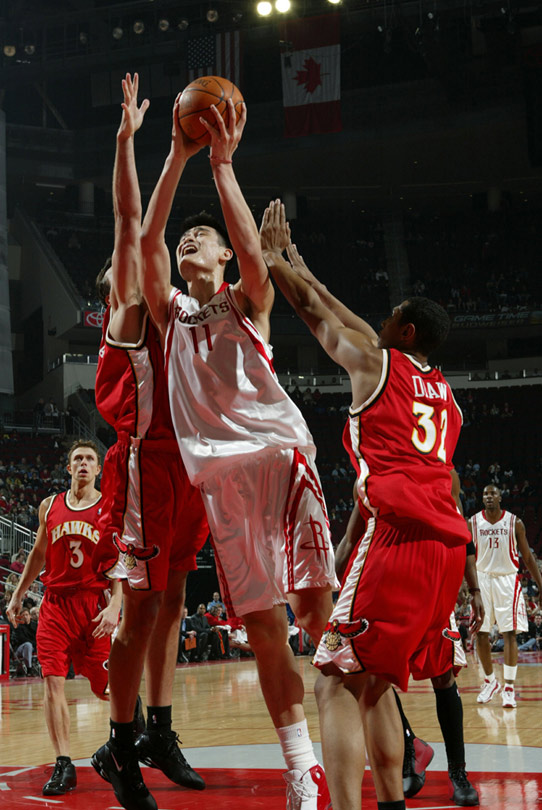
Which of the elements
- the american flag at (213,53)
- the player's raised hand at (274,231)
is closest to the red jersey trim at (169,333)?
the player's raised hand at (274,231)

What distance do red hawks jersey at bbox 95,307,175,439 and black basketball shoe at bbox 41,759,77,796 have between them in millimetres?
2047

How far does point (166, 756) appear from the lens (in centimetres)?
409

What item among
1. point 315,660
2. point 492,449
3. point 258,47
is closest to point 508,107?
point 258,47

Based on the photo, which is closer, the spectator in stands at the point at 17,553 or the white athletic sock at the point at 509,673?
the white athletic sock at the point at 509,673

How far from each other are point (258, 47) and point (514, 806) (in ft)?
95.5

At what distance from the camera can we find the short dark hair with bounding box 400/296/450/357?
363 centimetres

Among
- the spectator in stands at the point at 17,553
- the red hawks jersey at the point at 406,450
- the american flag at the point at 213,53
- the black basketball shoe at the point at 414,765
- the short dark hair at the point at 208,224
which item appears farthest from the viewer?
the american flag at the point at 213,53

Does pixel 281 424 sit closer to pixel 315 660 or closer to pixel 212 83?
pixel 315 660

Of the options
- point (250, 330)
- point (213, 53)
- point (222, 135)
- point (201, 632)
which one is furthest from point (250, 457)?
point (213, 53)

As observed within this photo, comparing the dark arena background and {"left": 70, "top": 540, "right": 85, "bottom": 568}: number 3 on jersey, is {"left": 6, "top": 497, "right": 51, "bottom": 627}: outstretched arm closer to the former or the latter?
{"left": 70, "top": 540, "right": 85, "bottom": 568}: number 3 on jersey

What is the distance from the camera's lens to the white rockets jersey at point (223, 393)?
138 inches

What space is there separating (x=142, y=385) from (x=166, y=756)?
1.73m

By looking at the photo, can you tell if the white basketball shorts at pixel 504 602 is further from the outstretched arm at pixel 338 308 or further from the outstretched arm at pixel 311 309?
the outstretched arm at pixel 311 309

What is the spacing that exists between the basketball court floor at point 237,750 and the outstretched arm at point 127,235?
7.33ft
